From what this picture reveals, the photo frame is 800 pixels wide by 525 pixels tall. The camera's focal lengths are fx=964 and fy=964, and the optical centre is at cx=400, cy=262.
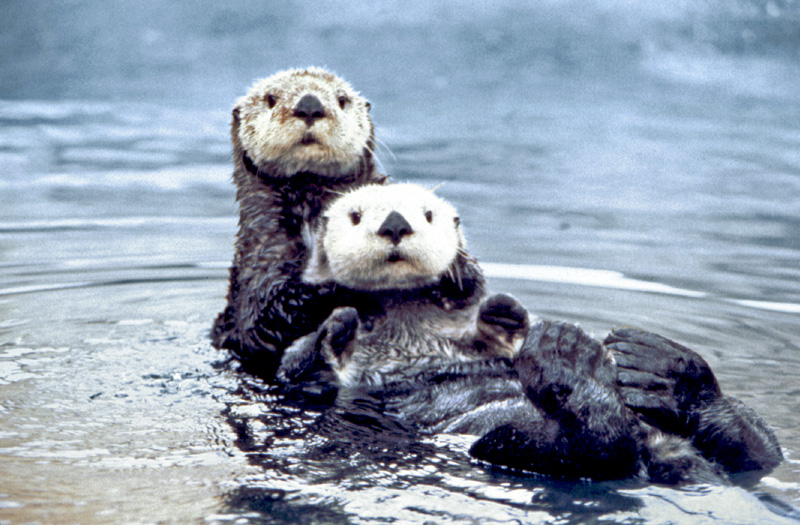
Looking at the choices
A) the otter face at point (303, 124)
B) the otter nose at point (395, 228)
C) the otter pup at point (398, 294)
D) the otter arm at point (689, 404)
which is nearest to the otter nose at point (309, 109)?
the otter face at point (303, 124)

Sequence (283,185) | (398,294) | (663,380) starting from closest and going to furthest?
(663,380)
(398,294)
(283,185)

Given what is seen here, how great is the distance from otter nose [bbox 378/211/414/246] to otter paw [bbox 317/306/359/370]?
28 cm

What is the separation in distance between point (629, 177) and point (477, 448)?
677cm

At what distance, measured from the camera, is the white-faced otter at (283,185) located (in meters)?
3.67

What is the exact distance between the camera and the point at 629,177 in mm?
9055

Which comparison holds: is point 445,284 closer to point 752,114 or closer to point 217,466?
point 217,466

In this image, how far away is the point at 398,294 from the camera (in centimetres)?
356

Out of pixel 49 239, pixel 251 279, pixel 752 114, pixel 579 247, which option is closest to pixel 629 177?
pixel 579 247

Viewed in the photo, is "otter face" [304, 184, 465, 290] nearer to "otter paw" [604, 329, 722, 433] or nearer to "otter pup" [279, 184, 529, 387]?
"otter pup" [279, 184, 529, 387]

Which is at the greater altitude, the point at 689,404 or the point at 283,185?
the point at 283,185

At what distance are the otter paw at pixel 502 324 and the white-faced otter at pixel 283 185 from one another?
608 mm

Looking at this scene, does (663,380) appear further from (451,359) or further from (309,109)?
(309,109)

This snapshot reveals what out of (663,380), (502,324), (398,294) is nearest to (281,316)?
(398,294)

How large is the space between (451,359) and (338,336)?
456mm
